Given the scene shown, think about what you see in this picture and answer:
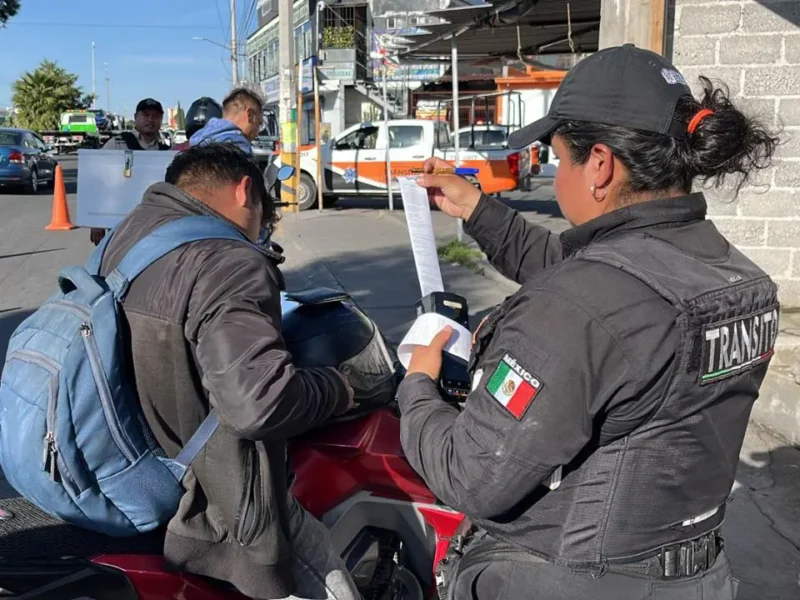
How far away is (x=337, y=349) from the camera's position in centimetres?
204

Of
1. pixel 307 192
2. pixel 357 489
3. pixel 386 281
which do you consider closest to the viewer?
pixel 357 489

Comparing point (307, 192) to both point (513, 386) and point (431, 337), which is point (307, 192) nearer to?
point (431, 337)

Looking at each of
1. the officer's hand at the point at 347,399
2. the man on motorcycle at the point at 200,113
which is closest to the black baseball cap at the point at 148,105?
the man on motorcycle at the point at 200,113

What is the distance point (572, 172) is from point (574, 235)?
0.40 feet

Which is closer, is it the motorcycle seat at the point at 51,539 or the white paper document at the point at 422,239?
the motorcycle seat at the point at 51,539

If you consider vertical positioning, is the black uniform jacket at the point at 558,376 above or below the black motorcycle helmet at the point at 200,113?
below

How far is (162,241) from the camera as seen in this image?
177 cm

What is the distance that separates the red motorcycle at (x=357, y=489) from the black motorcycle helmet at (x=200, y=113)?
14.0 ft

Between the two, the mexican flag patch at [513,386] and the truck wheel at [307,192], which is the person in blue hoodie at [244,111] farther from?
the truck wheel at [307,192]

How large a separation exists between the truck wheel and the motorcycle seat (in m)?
14.6

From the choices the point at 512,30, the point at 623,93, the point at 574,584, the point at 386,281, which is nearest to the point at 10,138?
the point at 512,30

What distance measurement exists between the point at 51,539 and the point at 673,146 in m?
1.49

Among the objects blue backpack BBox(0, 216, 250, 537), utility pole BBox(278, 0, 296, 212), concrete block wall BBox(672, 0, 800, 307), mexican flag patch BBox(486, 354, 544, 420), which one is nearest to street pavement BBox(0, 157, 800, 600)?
utility pole BBox(278, 0, 296, 212)

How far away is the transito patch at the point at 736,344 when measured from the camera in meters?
1.32
